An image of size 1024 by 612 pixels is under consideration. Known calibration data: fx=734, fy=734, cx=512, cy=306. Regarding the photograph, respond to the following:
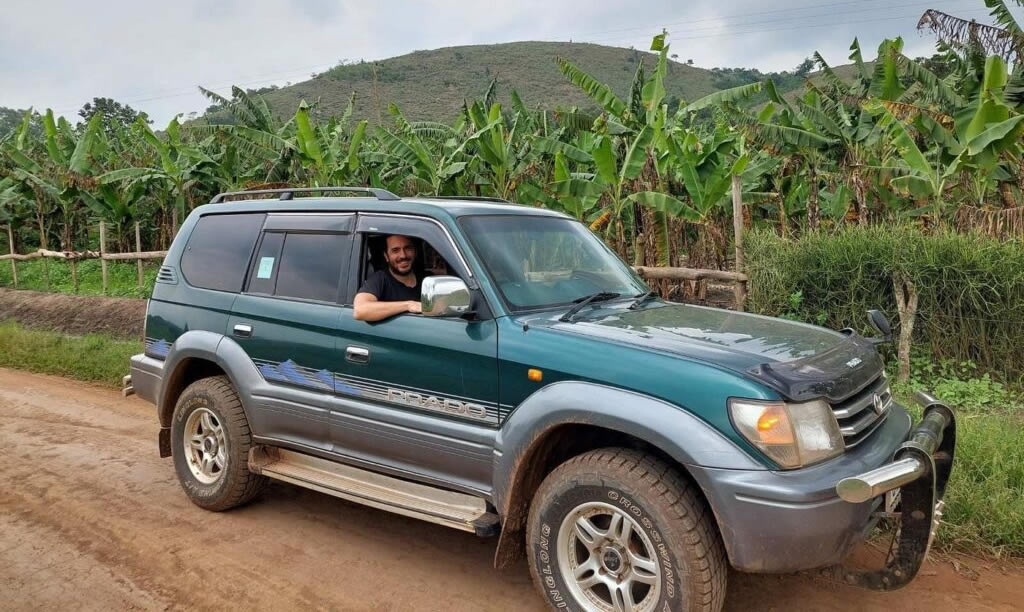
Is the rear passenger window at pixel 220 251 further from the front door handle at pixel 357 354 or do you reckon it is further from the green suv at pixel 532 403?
the front door handle at pixel 357 354

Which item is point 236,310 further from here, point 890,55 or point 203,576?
point 890,55

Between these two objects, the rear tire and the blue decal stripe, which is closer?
the blue decal stripe

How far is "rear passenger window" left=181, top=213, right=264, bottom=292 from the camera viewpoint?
4938 millimetres

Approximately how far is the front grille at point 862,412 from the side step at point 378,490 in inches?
64.4

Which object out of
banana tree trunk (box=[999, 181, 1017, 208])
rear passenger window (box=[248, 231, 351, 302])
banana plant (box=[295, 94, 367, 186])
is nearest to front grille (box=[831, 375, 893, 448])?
rear passenger window (box=[248, 231, 351, 302])

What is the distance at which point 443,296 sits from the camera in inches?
137

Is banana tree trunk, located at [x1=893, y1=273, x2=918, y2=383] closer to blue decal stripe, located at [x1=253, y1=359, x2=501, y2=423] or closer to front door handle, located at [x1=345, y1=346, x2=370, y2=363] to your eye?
blue decal stripe, located at [x1=253, y1=359, x2=501, y2=423]

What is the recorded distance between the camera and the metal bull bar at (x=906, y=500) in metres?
2.75

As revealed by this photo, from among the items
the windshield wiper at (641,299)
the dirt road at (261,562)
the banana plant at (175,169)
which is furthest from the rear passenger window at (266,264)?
the banana plant at (175,169)

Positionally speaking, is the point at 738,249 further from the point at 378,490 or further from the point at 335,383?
the point at 378,490

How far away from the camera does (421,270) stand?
4.52 metres

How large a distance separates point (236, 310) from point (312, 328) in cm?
75

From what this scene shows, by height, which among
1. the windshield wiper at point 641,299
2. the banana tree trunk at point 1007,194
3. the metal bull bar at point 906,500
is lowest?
the metal bull bar at point 906,500

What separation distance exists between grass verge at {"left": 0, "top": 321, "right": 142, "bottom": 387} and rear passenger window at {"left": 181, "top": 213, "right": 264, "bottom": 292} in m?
4.57
